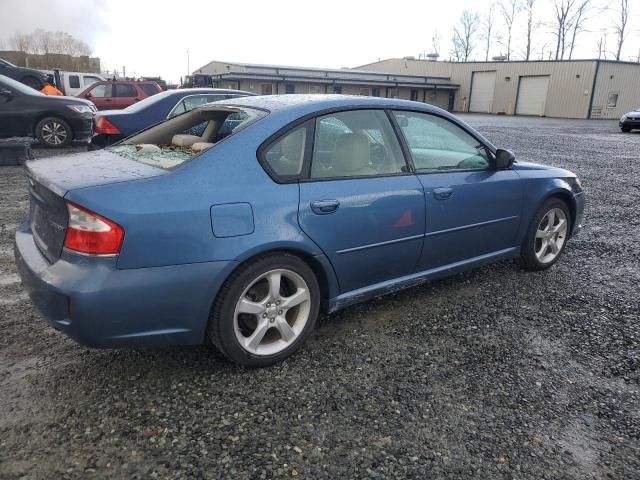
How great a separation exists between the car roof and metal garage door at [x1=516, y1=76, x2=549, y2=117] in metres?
41.9

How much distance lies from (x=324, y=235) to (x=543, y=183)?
2286 mm

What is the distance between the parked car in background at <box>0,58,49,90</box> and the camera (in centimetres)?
1983

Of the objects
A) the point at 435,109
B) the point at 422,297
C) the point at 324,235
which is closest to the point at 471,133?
the point at 435,109

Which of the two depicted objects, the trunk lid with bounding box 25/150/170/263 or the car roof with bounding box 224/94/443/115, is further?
the car roof with bounding box 224/94/443/115

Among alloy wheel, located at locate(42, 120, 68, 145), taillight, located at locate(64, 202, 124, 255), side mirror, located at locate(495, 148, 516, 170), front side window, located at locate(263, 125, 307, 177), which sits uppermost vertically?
front side window, located at locate(263, 125, 307, 177)

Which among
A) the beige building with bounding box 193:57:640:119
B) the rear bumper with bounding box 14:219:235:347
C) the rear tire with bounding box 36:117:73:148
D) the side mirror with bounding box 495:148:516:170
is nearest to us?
the rear bumper with bounding box 14:219:235:347

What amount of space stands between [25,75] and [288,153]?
21.9 m

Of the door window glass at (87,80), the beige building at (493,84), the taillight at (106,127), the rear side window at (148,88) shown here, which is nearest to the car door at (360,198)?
the taillight at (106,127)

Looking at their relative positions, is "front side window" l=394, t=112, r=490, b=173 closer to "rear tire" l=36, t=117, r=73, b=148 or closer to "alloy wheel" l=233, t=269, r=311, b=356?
"alloy wheel" l=233, t=269, r=311, b=356

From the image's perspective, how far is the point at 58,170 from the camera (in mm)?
2734

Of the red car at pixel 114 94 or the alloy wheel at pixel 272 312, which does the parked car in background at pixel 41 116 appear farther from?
the alloy wheel at pixel 272 312

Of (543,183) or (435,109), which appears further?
(543,183)

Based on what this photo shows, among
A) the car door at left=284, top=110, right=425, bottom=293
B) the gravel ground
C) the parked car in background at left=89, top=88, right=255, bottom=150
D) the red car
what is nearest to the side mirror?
the car door at left=284, top=110, right=425, bottom=293

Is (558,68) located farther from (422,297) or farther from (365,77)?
(422,297)
